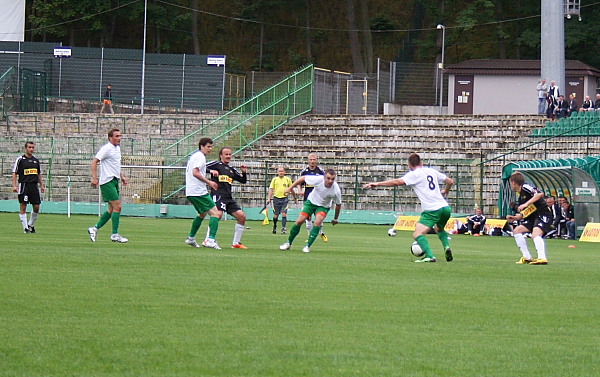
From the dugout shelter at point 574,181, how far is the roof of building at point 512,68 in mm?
20617

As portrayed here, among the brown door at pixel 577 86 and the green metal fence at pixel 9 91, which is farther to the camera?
the green metal fence at pixel 9 91

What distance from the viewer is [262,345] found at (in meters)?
8.47

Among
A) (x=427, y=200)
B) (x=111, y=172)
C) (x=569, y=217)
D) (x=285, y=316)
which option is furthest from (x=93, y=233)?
(x=569, y=217)

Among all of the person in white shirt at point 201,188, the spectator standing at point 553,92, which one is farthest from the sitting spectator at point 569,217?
the person in white shirt at point 201,188

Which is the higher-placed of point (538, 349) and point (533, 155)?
point (533, 155)

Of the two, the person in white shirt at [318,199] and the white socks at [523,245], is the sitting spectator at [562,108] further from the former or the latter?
the white socks at [523,245]

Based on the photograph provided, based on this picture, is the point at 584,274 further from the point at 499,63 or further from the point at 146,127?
the point at 499,63

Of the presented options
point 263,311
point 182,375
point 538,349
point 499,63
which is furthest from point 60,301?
point 499,63

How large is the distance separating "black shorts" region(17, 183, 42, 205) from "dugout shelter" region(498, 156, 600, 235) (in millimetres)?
14330

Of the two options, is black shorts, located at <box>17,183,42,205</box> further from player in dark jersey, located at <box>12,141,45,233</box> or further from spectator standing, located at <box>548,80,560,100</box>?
spectator standing, located at <box>548,80,560,100</box>

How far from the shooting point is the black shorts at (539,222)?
17531 mm

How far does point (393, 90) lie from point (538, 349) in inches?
1919

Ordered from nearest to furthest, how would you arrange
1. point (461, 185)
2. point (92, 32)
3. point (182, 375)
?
point (182, 375) → point (461, 185) → point (92, 32)

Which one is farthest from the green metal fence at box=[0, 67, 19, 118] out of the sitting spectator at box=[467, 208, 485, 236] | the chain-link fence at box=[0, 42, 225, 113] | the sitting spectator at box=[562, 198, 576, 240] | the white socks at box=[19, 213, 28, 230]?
the white socks at box=[19, 213, 28, 230]
